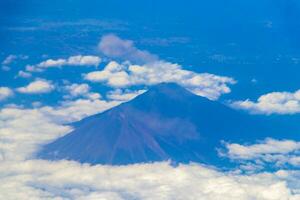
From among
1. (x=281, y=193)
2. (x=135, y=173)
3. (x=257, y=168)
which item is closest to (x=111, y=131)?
(x=135, y=173)

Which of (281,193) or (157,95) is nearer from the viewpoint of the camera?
(281,193)

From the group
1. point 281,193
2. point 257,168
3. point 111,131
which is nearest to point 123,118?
point 111,131

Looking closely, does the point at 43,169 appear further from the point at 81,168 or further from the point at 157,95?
the point at 157,95

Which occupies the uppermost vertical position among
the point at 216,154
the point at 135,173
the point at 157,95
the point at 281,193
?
the point at 157,95

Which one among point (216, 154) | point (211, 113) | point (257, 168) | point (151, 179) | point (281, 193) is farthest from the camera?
point (211, 113)

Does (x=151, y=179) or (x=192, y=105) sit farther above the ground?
(x=192, y=105)

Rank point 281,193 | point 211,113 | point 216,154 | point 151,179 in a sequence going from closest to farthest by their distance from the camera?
point 281,193
point 151,179
point 216,154
point 211,113
